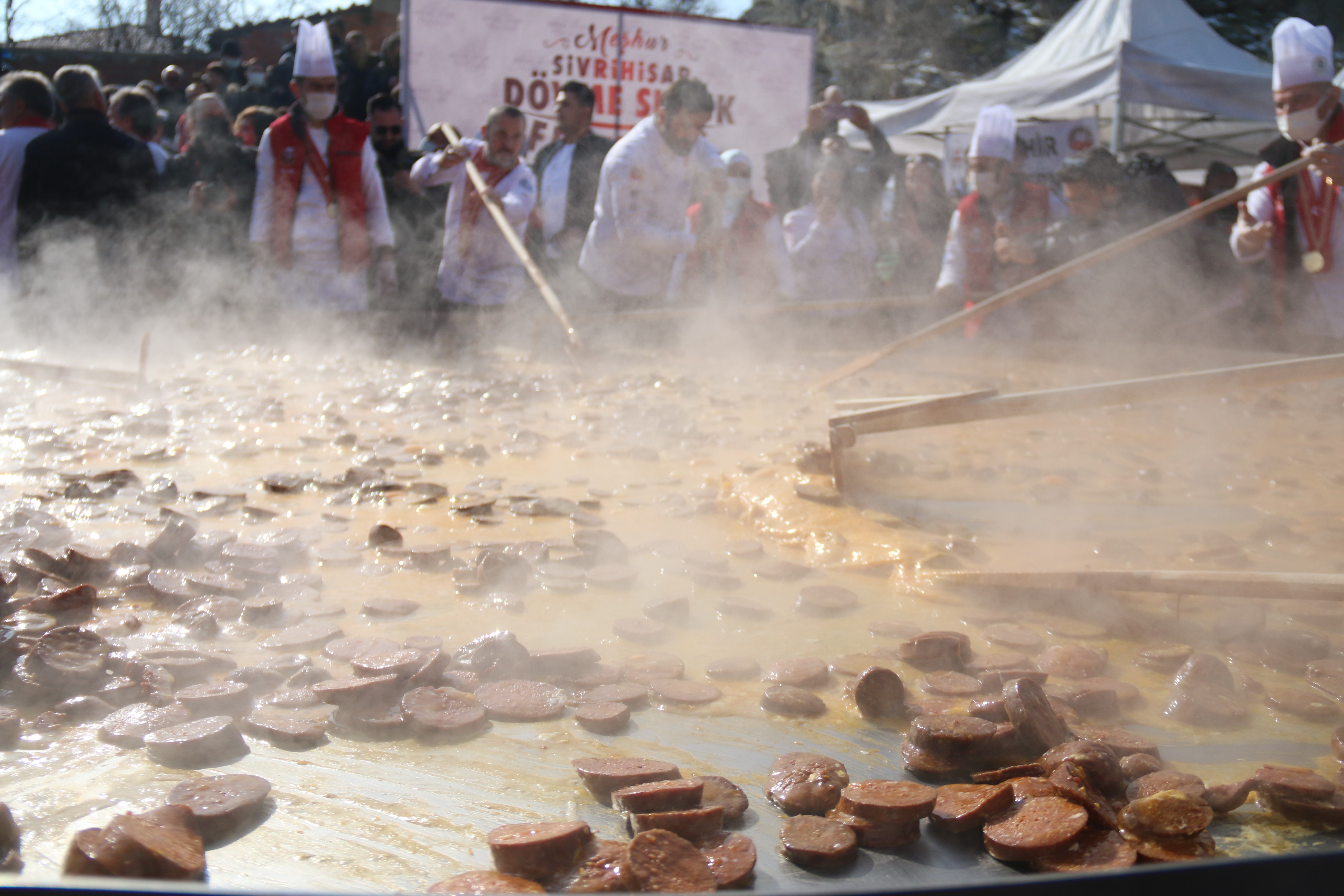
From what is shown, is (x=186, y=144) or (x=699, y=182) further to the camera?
(x=186, y=144)

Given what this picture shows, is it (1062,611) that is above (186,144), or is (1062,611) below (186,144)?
below

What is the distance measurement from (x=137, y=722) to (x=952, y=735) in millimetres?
1595

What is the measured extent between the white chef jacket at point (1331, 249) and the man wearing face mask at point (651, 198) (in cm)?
347

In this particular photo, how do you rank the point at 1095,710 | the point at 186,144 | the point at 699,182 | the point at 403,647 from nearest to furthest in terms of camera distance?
the point at 1095,710 < the point at 403,647 < the point at 699,182 < the point at 186,144

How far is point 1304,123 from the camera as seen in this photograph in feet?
18.0

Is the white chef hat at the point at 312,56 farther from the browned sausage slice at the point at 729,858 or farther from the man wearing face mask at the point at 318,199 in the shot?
the browned sausage slice at the point at 729,858

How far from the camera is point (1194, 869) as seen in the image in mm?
793

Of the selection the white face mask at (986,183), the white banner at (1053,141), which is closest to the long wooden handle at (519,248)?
the white face mask at (986,183)

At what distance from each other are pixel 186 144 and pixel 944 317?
6796 mm

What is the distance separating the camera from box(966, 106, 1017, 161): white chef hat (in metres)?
7.05

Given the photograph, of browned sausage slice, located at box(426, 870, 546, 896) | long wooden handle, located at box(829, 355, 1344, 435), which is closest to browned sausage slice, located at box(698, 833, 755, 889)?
browned sausage slice, located at box(426, 870, 546, 896)

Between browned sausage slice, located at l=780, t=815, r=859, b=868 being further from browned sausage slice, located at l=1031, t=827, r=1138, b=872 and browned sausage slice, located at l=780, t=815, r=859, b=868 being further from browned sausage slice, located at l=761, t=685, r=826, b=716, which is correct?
browned sausage slice, located at l=761, t=685, r=826, b=716

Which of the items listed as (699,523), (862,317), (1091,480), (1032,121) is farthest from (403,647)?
(1032,121)

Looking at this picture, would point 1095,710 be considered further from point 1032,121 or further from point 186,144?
point 1032,121
